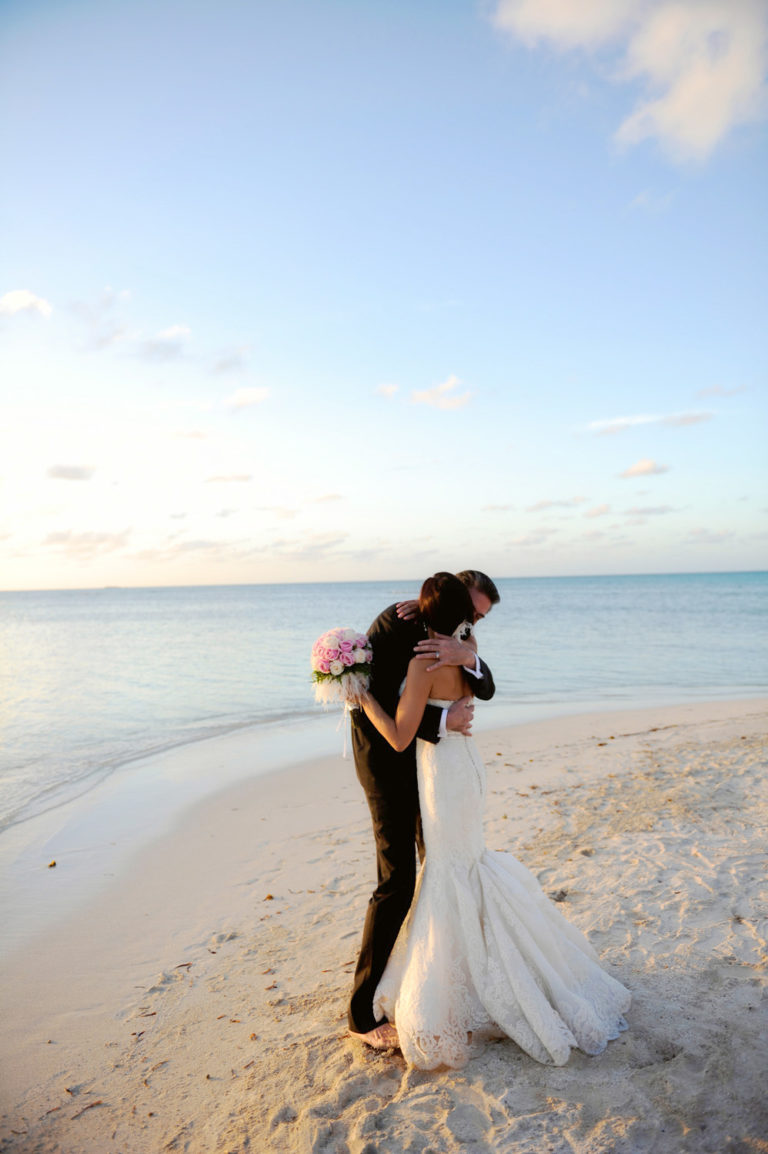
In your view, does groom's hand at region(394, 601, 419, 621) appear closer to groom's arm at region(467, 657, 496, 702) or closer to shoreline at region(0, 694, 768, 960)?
groom's arm at region(467, 657, 496, 702)

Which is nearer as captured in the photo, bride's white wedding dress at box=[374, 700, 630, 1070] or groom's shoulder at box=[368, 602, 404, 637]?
bride's white wedding dress at box=[374, 700, 630, 1070]

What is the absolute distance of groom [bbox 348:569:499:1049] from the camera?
354cm

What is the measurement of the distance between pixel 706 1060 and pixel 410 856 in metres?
1.58

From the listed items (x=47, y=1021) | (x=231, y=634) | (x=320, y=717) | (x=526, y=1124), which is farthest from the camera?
(x=231, y=634)

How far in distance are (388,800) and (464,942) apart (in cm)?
76

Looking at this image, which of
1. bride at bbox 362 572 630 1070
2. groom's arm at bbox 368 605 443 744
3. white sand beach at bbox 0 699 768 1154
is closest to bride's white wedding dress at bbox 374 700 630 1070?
bride at bbox 362 572 630 1070

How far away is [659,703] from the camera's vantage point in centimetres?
1467

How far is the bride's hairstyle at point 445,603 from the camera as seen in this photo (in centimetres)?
340

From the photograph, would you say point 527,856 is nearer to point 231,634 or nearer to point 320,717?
point 320,717

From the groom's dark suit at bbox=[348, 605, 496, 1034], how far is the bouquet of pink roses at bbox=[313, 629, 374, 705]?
0.37 feet

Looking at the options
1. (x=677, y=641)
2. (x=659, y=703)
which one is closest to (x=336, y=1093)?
(x=659, y=703)

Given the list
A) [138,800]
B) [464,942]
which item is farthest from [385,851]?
[138,800]

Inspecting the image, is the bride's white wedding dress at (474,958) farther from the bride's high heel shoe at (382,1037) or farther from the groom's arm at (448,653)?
the groom's arm at (448,653)

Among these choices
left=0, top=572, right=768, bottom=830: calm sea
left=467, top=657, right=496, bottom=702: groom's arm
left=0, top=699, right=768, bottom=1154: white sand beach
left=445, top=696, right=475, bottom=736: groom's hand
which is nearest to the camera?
left=0, top=699, right=768, bottom=1154: white sand beach
